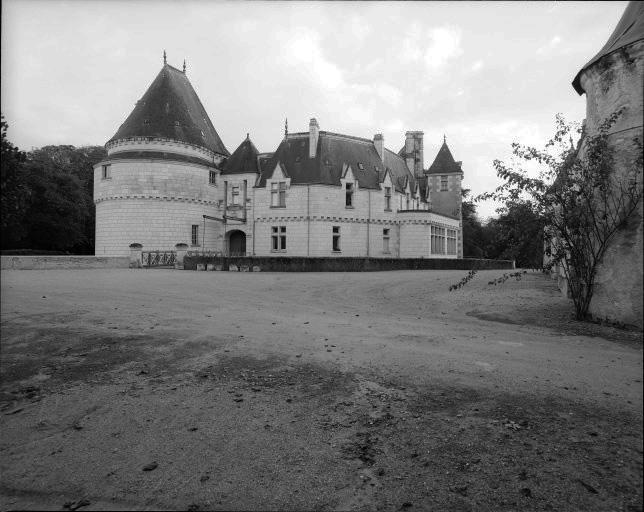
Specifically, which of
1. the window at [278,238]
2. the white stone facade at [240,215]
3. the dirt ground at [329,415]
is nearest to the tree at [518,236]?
the dirt ground at [329,415]

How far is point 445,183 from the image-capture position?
52.8 m

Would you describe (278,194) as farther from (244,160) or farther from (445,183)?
(445,183)

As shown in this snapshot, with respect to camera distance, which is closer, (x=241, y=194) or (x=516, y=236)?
(x=516, y=236)

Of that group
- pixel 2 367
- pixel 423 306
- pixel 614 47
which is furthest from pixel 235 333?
pixel 614 47

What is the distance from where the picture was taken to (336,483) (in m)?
3.15

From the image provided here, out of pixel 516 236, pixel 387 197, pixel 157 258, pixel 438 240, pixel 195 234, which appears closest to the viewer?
pixel 516 236

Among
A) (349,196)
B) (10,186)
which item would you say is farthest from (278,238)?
(10,186)

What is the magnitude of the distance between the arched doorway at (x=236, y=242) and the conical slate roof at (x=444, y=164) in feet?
85.1

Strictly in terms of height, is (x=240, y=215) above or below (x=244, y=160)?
below

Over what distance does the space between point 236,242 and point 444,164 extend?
91.9ft

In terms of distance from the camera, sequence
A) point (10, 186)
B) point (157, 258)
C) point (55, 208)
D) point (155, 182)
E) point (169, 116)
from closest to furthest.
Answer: point (10, 186) < point (55, 208) < point (157, 258) < point (155, 182) < point (169, 116)

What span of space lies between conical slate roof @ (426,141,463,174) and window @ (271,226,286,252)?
76.6 feet

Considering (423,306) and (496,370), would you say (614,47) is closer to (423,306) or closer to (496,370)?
(496,370)

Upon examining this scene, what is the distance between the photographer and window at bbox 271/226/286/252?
132ft
